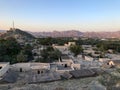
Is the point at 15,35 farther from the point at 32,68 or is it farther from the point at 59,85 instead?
the point at 59,85

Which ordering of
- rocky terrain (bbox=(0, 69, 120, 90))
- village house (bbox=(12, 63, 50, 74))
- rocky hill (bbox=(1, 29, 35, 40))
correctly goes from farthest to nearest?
rocky hill (bbox=(1, 29, 35, 40)) < village house (bbox=(12, 63, 50, 74)) < rocky terrain (bbox=(0, 69, 120, 90))

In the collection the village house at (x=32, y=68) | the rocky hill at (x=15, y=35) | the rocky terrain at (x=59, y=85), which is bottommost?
the rocky terrain at (x=59, y=85)

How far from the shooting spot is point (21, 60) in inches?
946

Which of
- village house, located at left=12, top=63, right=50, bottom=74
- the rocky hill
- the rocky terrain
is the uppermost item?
the rocky hill

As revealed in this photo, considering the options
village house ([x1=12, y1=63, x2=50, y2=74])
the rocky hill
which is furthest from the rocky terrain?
the rocky hill

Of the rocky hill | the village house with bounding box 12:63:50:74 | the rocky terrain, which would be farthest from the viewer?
the rocky hill

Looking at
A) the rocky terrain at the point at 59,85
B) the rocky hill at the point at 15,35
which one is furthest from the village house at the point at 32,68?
the rocky hill at the point at 15,35

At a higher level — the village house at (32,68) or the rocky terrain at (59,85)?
the village house at (32,68)

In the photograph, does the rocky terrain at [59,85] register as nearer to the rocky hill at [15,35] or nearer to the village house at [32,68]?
the village house at [32,68]

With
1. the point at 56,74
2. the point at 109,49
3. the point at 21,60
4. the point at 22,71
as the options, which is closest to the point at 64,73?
the point at 56,74

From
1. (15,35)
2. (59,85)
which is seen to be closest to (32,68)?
(59,85)

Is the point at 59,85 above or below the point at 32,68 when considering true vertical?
below

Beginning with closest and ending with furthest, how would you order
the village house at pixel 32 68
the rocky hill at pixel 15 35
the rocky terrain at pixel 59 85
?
the rocky terrain at pixel 59 85 < the village house at pixel 32 68 < the rocky hill at pixel 15 35

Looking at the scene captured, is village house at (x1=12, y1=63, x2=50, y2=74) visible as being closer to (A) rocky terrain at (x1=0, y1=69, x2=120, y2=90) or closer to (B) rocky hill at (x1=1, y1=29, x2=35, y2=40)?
(A) rocky terrain at (x1=0, y1=69, x2=120, y2=90)
